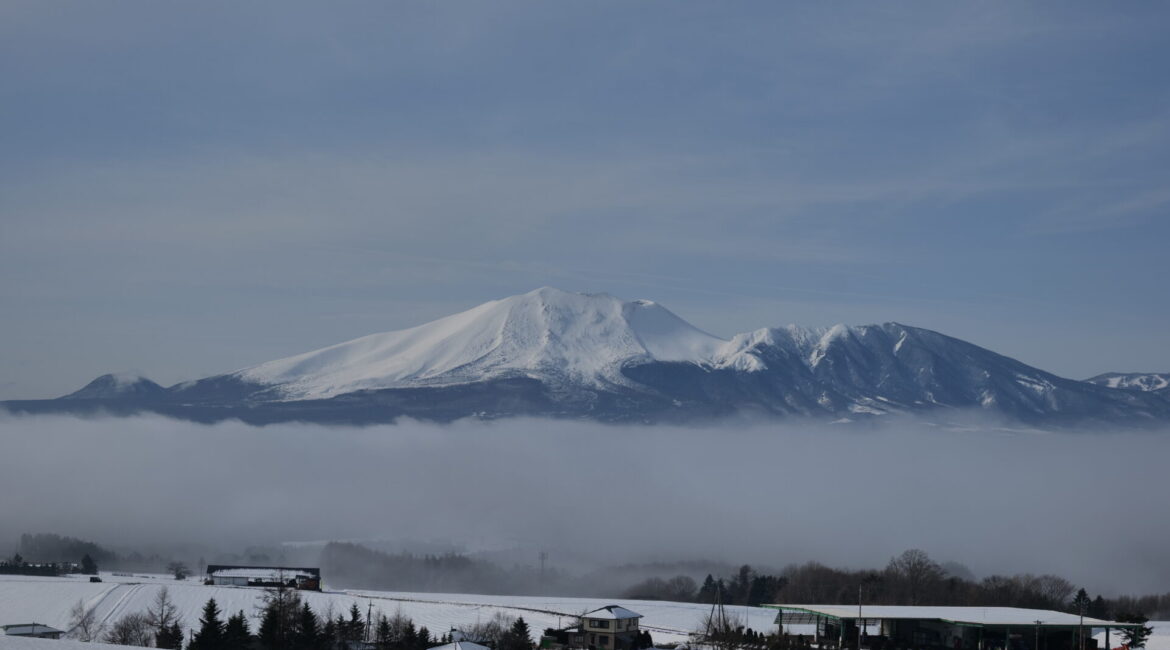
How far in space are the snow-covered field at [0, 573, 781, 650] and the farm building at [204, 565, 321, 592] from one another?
25.9 ft

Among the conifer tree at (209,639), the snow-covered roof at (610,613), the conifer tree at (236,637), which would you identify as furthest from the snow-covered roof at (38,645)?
the snow-covered roof at (610,613)

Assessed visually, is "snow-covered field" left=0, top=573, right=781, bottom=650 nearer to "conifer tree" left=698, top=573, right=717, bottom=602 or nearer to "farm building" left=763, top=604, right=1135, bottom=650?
"farm building" left=763, top=604, right=1135, bottom=650

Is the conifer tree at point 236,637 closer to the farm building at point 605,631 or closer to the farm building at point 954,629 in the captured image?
the farm building at point 605,631

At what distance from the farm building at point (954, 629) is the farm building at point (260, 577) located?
172ft

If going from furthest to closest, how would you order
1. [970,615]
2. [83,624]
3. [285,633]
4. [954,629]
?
1. [970,615]
2. [83,624]
3. [954,629]
4. [285,633]

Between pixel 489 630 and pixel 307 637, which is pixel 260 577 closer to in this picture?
pixel 489 630

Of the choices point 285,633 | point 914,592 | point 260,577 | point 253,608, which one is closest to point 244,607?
point 253,608

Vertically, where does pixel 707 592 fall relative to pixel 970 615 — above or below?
below

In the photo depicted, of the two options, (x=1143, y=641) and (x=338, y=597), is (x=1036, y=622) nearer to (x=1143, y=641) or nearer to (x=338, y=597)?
(x=1143, y=641)

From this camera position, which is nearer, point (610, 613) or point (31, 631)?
point (31, 631)

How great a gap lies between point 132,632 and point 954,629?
49649mm

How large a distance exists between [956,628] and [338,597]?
5132 cm

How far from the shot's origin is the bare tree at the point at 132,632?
77.1 metres

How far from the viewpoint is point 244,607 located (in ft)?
313
